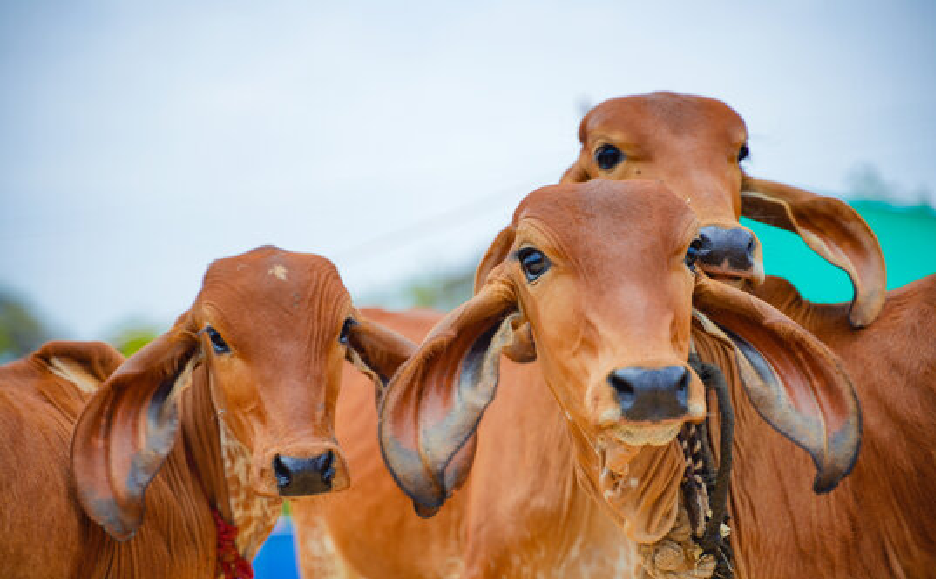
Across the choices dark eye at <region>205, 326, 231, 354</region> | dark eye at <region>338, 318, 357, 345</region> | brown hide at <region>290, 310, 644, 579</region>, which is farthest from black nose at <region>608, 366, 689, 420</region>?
dark eye at <region>205, 326, 231, 354</region>

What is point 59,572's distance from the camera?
2928 millimetres

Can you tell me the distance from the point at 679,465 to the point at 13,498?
2.08 m

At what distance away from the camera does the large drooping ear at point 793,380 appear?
271cm

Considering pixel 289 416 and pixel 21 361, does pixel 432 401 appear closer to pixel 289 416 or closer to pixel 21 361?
pixel 289 416

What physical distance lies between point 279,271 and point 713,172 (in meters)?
1.70

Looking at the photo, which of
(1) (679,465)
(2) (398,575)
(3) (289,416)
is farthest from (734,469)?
(2) (398,575)

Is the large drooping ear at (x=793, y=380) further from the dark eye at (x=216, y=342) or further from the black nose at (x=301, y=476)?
the dark eye at (x=216, y=342)

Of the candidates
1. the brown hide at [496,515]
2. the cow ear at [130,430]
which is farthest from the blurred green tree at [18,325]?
the cow ear at [130,430]

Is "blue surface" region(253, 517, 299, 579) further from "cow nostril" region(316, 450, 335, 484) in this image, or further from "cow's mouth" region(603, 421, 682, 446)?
"cow's mouth" region(603, 421, 682, 446)

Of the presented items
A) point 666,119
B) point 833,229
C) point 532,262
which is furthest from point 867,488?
point 666,119

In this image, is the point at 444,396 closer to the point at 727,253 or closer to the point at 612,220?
the point at 612,220

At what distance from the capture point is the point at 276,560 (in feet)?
24.1

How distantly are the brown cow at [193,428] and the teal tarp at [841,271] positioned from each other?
3517 millimetres

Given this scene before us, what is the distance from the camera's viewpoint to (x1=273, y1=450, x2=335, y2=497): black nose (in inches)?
123
